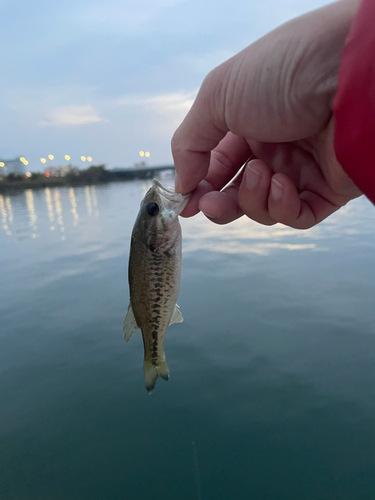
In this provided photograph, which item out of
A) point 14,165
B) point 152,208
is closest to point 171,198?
point 152,208

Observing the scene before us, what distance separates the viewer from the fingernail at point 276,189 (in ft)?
9.23

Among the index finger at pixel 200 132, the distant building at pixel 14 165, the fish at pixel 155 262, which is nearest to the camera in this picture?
the index finger at pixel 200 132

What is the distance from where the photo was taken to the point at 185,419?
4680 millimetres

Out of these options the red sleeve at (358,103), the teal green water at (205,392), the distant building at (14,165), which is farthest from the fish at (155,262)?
the distant building at (14,165)

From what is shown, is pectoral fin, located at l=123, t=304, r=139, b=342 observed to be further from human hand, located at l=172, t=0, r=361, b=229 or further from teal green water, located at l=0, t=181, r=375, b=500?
teal green water, located at l=0, t=181, r=375, b=500

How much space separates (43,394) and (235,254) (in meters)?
8.12

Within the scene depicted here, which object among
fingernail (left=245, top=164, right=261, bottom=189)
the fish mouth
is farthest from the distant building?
fingernail (left=245, top=164, right=261, bottom=189)

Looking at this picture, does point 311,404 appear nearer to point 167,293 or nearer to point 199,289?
point 167,293

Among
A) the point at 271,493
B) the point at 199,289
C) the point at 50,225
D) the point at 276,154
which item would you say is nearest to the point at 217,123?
the point at 276,154

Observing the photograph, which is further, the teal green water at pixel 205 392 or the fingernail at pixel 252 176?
the teal green water at pixel 205 392

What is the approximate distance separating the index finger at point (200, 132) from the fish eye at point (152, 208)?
351 millimetres

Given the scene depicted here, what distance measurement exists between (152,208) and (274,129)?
1166 mm

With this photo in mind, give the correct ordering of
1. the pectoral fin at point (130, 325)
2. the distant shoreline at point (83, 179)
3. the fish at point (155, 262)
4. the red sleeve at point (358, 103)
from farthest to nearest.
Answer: the distant shoreline at point (83, 179)
the pectoral fin at point (130, 325)
the fish at point (155, 262)
the red sleeve at point (358, 103)

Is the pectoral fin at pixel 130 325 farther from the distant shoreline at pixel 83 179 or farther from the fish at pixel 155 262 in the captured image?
the distant shoreline at pixel 83 179
